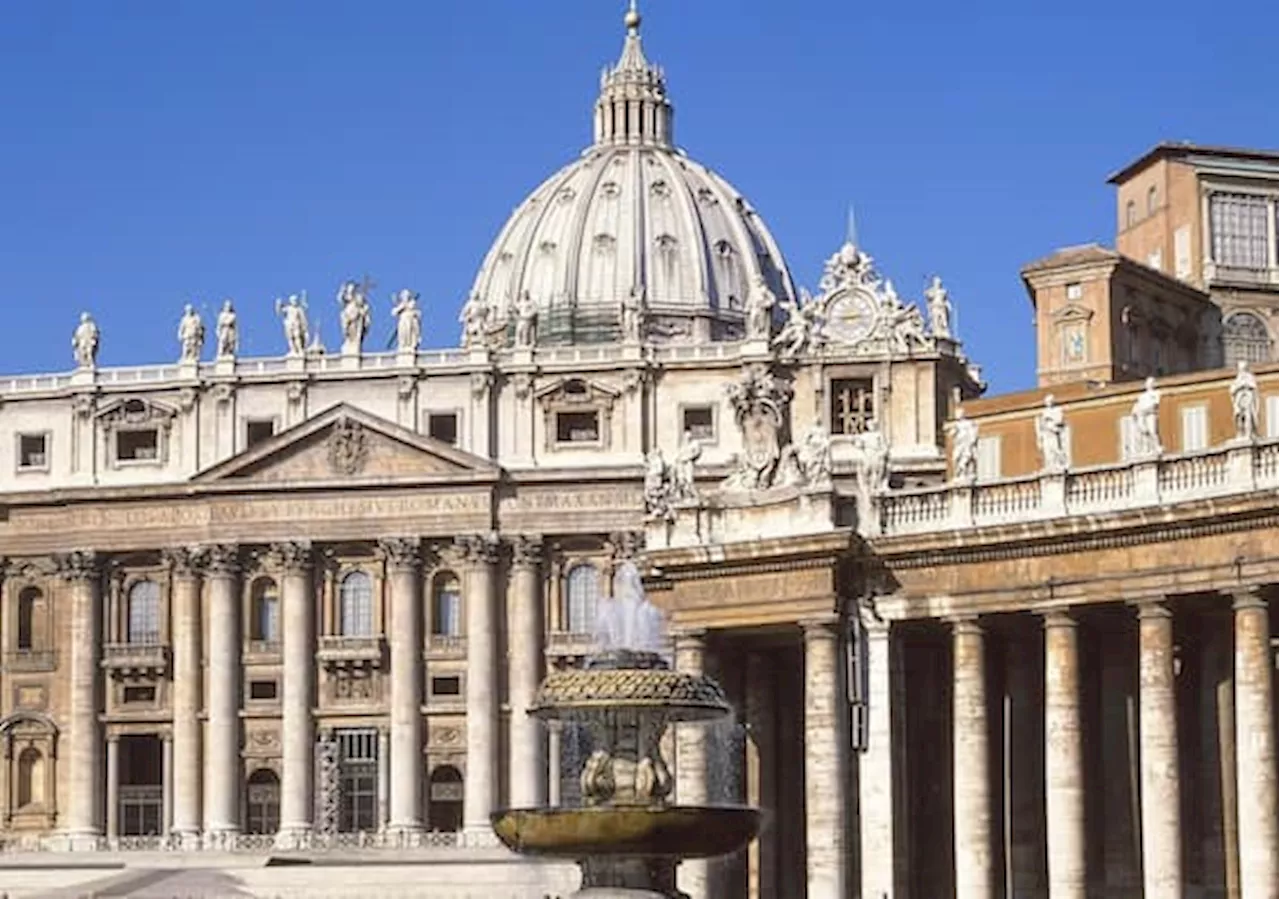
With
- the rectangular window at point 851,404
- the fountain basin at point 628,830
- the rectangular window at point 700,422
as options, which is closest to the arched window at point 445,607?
the rectangular window at point 700,422

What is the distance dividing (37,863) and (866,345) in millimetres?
34310

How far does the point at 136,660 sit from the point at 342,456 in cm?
1087

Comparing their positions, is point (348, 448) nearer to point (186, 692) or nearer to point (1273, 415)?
point (186, 692)

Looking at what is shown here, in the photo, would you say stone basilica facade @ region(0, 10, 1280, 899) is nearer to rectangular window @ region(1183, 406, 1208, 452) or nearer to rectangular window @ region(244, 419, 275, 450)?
rectangular window @ region(244, 419, 275, 450)

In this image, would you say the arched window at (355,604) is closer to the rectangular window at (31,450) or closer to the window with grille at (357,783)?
the window with grille at (357,783)

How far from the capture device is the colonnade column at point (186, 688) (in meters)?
122

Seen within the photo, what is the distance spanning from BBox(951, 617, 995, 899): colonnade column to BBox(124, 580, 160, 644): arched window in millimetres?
68657

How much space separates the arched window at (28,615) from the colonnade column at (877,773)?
70.2m

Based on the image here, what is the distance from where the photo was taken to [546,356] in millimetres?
122438

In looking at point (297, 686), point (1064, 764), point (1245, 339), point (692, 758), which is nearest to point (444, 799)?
point (297, 686)

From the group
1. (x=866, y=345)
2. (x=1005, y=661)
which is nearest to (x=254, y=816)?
(x=866, y=345)

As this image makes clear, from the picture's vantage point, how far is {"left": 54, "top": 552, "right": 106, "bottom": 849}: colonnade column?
123 m

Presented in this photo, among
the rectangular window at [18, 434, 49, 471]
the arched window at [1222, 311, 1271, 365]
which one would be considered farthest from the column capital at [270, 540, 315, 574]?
the arched window at [1222, 311, 1271, 365]

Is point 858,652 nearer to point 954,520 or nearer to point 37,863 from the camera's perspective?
point 954,520
